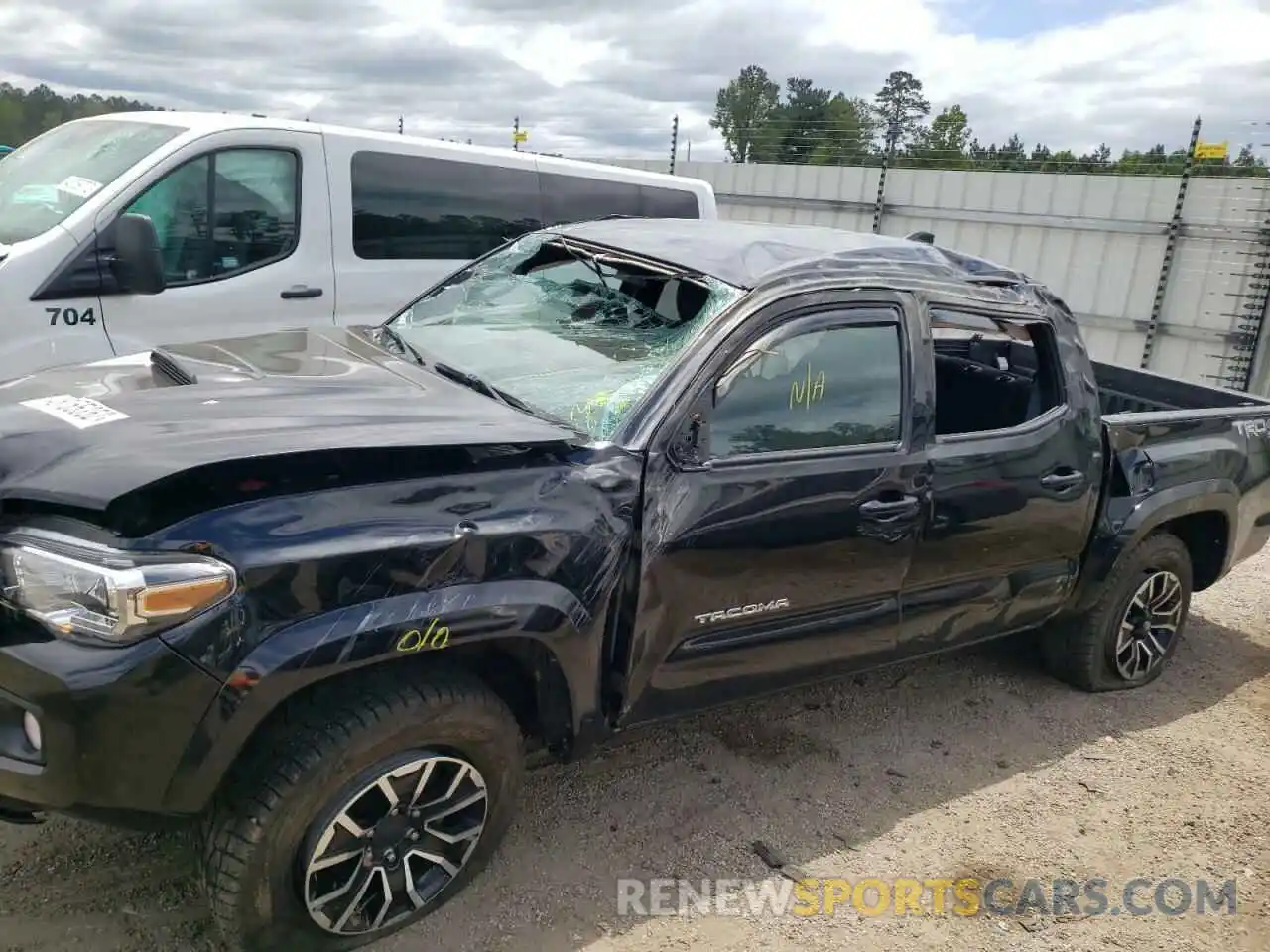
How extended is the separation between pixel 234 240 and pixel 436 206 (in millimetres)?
1281

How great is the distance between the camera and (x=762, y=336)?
296cm

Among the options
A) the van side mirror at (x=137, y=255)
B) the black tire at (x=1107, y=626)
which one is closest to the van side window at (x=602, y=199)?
the van side mirror at (x=137, y=255)

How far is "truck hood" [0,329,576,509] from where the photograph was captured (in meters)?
2.13

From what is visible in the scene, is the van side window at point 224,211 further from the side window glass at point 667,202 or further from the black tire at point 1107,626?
the black tire at point 1107,626

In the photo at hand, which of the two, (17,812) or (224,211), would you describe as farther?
(224,211)

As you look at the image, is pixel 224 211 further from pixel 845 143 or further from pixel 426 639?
pixel 845 143

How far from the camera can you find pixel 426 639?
7.52ft

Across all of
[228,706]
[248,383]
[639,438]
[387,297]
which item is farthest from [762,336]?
[387,297]

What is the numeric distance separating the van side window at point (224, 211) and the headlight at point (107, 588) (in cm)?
350

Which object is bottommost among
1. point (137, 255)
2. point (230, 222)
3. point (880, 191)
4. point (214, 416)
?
point (214, 416)

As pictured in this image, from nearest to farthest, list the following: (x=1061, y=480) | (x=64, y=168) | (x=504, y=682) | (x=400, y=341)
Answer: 1. (x=504, y=682)
2. (x=400, y=341)
3. (x=1061, y=480)
4. (x=64, y=168)

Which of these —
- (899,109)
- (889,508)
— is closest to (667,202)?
(889,508)

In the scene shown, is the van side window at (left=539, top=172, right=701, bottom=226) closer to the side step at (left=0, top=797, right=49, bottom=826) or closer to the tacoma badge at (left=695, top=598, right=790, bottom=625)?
the tacoma badge at (left=695, top=598, right=790, bottom=625)

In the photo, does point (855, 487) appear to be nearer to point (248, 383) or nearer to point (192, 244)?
point (248, 383)
